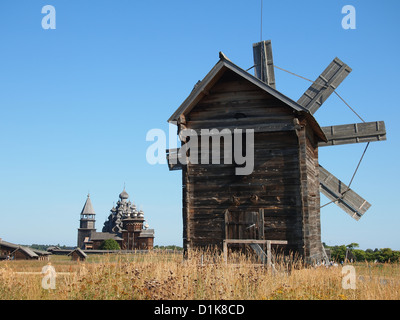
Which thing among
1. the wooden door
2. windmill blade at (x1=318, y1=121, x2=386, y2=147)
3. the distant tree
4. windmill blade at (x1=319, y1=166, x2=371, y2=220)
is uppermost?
windmill blade at (x1=318, y1=121, x2=386, y2=147)

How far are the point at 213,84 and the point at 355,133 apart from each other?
7153mm

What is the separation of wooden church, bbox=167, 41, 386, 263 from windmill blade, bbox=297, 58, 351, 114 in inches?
125

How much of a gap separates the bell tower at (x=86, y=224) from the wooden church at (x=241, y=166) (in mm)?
101007

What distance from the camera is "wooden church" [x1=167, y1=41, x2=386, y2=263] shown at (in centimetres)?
1423

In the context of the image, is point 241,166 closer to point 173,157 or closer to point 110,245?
point 173,157

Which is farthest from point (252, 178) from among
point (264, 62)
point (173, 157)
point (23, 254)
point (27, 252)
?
point (23, 254)

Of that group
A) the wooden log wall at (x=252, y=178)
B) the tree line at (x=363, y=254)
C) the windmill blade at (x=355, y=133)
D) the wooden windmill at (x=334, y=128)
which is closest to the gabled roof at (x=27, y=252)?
the tree line at (x=363, y=254)

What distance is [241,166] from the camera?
14883mm

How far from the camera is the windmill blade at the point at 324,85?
1895 centimetres

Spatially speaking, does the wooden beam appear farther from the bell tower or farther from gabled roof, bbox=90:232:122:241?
the bell tower

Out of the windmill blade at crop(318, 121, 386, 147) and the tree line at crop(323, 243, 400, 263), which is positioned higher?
the windmill blade at crop(318, 121, 386, 147)

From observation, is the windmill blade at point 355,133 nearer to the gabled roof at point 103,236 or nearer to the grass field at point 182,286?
the grass field at point 182,286

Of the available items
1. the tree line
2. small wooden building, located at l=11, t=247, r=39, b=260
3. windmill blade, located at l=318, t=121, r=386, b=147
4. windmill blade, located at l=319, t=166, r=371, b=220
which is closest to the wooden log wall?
windmill blade, located at l=318, t=121, r=386, b=147
